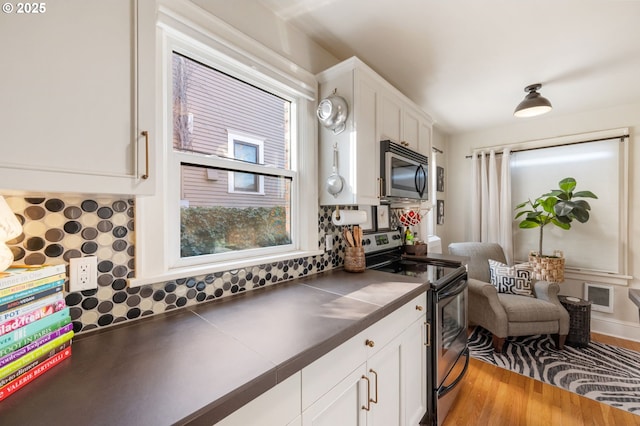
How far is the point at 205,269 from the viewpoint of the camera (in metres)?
1.20

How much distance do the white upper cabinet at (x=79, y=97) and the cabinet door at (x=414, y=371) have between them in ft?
4.49

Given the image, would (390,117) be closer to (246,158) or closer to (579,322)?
(246,158)

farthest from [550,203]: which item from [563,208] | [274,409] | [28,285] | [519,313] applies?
[28,285]

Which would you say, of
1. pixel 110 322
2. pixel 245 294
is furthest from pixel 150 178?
pixel 245 294

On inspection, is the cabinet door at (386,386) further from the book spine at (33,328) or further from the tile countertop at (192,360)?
the book spine at (33,328)

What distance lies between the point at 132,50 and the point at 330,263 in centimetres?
152

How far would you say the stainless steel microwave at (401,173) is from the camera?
183 centimetres

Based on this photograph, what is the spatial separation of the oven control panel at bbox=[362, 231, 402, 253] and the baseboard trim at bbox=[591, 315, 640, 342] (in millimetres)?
2623

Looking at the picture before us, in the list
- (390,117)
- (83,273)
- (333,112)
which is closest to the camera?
(83,273)

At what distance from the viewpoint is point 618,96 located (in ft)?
8.71

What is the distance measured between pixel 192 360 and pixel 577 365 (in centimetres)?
317

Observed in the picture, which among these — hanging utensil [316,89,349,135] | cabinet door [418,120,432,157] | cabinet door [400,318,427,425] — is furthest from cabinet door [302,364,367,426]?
cabinet door [418,120,432,157]

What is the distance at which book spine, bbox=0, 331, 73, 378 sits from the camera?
23.8 inches

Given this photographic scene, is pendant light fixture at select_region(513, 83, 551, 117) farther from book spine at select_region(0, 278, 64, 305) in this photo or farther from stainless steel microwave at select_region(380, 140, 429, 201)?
book spine at select_region(0, 278, 64, 305)
